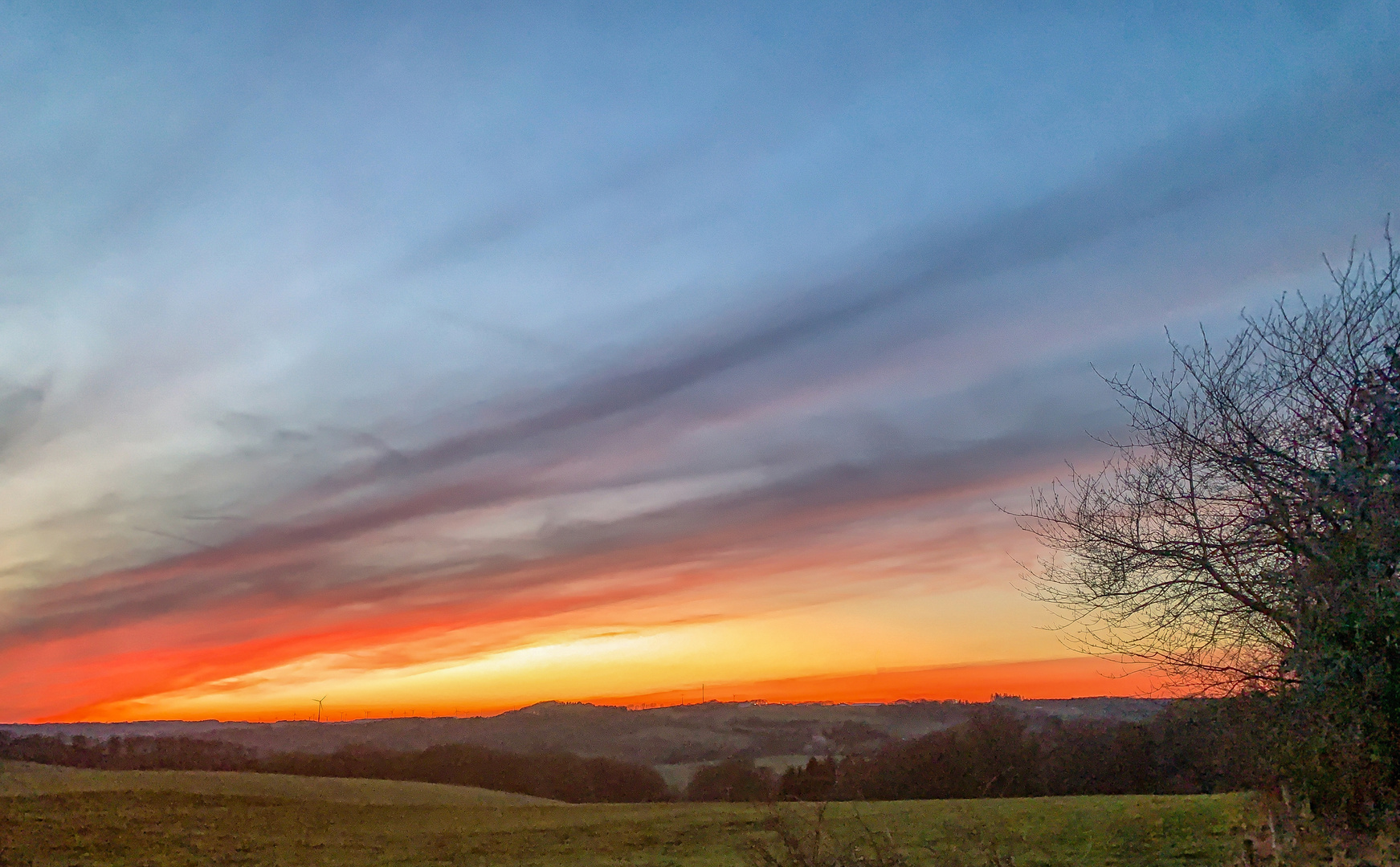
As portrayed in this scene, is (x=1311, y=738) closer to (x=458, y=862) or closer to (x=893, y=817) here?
(x=893, y=817)

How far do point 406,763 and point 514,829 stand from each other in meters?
61.8

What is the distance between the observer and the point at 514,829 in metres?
31.8

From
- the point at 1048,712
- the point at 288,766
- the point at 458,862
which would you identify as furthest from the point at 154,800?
the point at 1048,712

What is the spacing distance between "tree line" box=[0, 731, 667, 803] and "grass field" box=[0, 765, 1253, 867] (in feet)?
101

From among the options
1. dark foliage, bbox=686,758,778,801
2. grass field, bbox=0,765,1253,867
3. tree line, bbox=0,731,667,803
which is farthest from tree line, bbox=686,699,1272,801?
tree line, bbox=0,731,667,803

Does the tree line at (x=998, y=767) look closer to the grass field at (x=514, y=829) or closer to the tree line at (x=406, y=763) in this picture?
the grass field at (x=514, y=829)

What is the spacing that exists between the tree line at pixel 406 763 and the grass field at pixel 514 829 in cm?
3077

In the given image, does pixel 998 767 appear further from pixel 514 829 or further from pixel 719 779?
pixel 514 829

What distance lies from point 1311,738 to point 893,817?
685 inches

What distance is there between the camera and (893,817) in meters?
29.1

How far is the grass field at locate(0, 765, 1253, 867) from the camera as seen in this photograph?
2200 centimetres

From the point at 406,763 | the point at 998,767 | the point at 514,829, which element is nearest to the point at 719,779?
the point at 998,767

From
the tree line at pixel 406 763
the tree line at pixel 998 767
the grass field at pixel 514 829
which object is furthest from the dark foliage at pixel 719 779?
the grass field at pixel 514 829

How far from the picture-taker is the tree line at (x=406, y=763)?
6712cm
